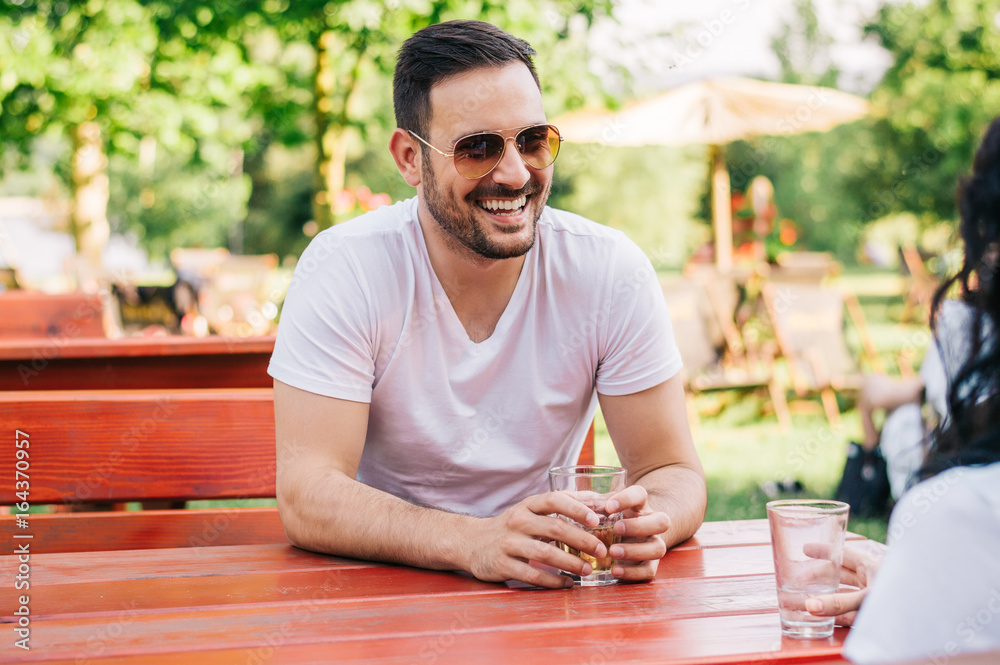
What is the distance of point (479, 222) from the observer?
228 cm

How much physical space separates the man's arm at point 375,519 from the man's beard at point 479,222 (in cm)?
51

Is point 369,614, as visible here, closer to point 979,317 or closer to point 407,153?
point 979,317

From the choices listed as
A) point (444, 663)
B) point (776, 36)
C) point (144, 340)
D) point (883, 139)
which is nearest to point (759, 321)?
point (144, 340)

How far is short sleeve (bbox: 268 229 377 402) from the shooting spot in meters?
2.04

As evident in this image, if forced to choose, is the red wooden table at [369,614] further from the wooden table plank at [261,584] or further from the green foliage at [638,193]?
the green foliage at [638,193]

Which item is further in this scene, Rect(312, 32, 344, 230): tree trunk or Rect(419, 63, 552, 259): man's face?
Rect(312, 32, 344, 230): tree trunk

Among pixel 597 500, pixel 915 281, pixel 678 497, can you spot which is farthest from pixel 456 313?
pixel 915 281

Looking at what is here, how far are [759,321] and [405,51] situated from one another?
279 inches

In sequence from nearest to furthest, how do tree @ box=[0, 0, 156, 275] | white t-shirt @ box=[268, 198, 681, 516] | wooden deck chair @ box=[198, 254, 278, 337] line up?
white t-shirt @ box=[268, 198, 681, 516] < tree @ box=[0, 0, 156, 275] < wooden deck chair @ box=[198, 254, 278, 337]

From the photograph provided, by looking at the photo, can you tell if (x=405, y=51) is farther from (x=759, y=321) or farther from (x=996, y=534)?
(x=759, y=321)

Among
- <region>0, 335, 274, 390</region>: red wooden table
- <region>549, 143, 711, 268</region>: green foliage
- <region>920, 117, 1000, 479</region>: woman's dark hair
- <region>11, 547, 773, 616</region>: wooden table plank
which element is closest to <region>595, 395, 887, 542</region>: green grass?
<region>0, 335, 274, 390</region>: red wooden table

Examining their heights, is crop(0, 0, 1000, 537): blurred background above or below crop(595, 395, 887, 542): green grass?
above

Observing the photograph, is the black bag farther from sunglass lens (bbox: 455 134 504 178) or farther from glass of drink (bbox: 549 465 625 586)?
glass of drink (bbox: 549 465 625 586)

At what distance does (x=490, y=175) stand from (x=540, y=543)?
1.00m
